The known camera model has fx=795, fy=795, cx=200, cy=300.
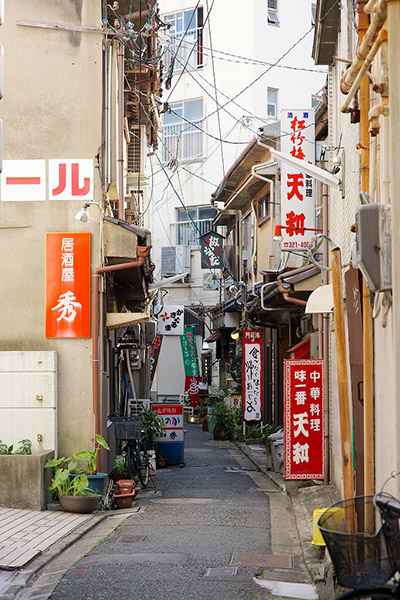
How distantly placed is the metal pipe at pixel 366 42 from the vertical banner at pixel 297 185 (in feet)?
33.6

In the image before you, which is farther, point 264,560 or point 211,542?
point 211,542

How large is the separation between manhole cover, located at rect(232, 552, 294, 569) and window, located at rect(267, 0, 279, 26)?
117 feet

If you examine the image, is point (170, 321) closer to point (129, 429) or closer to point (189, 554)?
point (129, 429)

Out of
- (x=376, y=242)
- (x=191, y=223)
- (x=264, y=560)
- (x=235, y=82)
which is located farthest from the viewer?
(x=191, y=223)

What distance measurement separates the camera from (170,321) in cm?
3809

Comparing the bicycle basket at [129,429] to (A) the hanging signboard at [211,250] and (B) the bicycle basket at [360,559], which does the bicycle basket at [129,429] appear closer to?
(B) the bicycle basket at [360,559]

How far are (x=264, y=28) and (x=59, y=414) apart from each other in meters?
30.9

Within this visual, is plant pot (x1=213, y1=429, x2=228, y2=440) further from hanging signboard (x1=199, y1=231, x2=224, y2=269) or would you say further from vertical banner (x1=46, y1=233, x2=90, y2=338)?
vertical banner (x1=46, y1=233, x2=90, y2=338)

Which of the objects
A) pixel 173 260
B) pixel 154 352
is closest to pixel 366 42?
pixel 154 352

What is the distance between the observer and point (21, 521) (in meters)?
13.0

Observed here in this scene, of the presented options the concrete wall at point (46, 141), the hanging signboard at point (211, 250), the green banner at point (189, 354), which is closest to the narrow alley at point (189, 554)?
the concrete wall at point (46, 141)

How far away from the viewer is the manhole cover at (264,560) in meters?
10.0

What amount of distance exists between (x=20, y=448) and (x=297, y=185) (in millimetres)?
9264

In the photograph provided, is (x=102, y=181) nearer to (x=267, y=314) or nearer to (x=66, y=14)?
(x=66, y=14)
